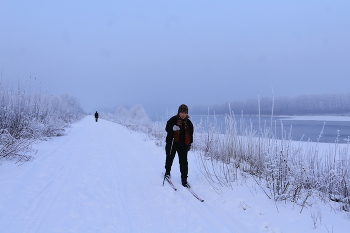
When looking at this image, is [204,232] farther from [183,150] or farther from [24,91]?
[24,91]

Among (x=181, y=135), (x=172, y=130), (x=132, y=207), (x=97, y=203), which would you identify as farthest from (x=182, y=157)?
(x=97, y=203)

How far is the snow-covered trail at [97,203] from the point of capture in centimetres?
305

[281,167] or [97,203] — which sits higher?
[281,167]

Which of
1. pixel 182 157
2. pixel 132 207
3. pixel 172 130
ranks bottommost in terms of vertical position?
pixel 132 207

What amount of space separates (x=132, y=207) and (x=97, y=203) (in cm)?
67

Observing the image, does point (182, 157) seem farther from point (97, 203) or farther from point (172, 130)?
point (97, 203)

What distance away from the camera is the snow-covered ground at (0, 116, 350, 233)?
3.03 metres

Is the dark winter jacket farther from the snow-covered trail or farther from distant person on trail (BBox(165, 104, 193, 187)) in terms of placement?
the snow-covered trail

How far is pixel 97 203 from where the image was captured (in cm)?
378

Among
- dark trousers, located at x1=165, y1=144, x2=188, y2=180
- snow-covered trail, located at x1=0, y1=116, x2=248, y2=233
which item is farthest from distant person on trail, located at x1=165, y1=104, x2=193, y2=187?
snow-covered trail, located at x1=0, y1=116, x2=248, y2=233

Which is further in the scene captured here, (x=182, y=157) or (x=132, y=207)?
(x=182, y=157)

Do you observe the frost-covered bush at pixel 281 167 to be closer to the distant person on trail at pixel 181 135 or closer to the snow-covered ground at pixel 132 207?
the snow-covered ground at pixel 132 207

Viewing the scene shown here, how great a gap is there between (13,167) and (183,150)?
4.49 meters

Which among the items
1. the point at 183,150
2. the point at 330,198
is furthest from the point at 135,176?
the point at 330,198
